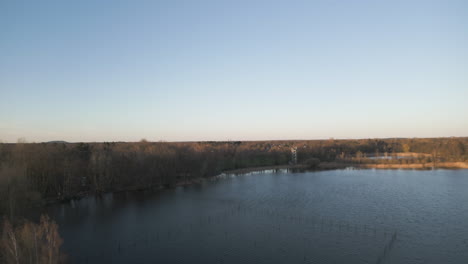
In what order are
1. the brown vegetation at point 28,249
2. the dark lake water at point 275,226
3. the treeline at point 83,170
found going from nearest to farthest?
the brown vegetation at point 28,249
the dark lake water at point 275,226
the treeline at point 83,170

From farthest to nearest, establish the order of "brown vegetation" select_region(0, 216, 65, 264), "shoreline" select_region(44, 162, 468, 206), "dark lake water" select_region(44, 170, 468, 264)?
1. "shoreline" select_region(44, 162, 468, 206)
2. "dark lake water" select_region(44, 170, 468, 264)
3. "brown vegetation" select_region(0, 216, 65, 264)

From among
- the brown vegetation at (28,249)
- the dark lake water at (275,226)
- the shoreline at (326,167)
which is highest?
the brown vegetation at (28,249)

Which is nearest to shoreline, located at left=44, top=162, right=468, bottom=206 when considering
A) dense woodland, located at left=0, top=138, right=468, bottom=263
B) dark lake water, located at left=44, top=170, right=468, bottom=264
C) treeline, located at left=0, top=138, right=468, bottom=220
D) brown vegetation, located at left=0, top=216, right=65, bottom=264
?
dense woodland, located at left=0, top=138, right=468, bottom=263

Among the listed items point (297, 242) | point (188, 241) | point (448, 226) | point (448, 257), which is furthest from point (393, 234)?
point (188, 241)

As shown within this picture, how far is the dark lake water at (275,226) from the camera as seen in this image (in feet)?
54.6

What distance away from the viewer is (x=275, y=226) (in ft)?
70.6

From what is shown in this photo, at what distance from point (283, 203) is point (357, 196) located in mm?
8780

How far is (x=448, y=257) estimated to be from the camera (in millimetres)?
15930

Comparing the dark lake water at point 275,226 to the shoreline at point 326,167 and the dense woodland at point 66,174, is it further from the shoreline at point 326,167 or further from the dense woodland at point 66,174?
the shoreline at point 326,167

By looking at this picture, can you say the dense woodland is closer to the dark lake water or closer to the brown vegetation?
the brown vegetation

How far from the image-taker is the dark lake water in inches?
655

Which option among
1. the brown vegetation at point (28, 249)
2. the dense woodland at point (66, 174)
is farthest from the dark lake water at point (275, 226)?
the brown vegetation at point (28, 249)

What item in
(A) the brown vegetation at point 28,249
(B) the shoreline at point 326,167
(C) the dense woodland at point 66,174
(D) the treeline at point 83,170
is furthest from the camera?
(B) the shoreline at point 326,167

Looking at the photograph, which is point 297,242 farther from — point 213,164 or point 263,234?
point 213,164
